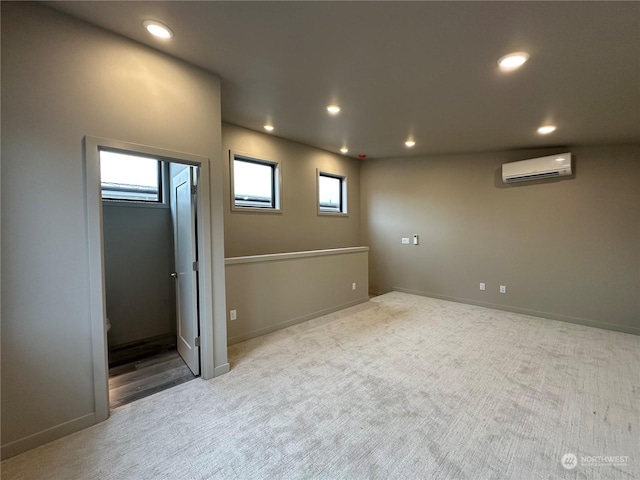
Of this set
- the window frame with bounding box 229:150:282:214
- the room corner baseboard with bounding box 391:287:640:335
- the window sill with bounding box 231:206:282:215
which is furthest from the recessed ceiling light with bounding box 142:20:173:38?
the room corner baseboard with bounding box 391:287:640:335

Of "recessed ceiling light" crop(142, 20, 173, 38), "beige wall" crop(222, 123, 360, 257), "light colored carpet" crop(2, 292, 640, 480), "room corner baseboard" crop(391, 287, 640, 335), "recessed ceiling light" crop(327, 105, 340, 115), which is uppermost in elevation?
"recessed ceiling light" crop(327, 105, 340, 115)

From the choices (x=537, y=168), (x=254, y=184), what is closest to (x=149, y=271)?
(x=254, y=184)

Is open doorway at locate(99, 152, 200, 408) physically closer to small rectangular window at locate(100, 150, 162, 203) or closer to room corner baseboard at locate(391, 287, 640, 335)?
small rectangular window at locate(100, 150, 162, 203)

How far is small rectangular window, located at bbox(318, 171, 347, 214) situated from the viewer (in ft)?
18.2

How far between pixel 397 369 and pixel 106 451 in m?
2.29

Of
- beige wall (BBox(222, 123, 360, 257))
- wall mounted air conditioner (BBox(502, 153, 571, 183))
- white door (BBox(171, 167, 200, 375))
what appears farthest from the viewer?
beige wall (BBox(222, 123, 360, 257))

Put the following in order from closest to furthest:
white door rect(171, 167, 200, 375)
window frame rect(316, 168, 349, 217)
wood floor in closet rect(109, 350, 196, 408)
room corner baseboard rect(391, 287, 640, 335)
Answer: wood floor in closet rect(109, 350, 196, 408) < white door rect(171, 167, 200, 375) < room corner baseboard rect(391, 287, 640, 335) < window frame rect(316, 168, 349, 217)

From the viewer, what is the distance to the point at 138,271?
358cm

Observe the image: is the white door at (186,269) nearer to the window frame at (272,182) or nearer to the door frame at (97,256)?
the door frame at (97,256)

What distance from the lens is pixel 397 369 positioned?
272 cm

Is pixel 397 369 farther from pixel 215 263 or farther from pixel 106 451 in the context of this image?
pixel 106 451

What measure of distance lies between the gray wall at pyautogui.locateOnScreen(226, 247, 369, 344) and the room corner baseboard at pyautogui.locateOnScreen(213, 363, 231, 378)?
0.65 metres

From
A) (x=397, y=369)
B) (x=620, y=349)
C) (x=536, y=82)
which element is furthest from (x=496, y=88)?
(x=620, y=349)

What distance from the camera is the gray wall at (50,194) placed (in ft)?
5.55
